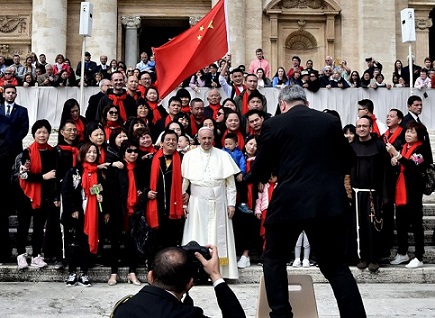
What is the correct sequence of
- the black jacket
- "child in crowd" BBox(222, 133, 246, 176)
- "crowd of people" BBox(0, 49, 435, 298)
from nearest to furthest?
1. the black jacket
2. "crowd of people" BBox(0, 49, 435, 298)
3. "child in crowd" BBox(222, 133, 246, 176)

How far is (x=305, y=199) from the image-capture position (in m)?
4.04

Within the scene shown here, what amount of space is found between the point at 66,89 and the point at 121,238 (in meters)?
9.37

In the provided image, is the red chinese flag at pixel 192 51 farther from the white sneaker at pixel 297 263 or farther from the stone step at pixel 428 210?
the stone step at pixel 428 210

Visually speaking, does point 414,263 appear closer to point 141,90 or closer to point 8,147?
point 8,147

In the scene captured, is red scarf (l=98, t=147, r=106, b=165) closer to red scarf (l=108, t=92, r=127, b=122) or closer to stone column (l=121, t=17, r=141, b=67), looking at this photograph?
red scarf (l=108, t=92, r=127, b=122)

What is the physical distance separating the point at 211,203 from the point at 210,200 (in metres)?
0.04

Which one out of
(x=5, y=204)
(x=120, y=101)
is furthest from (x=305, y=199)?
(x=120, y=101)

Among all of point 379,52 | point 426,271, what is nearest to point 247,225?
point 426,271

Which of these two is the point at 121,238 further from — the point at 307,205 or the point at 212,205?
the point at 307,205

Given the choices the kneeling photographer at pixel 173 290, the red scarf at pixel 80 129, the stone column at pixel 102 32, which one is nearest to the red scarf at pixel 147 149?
the red scarf at pixel 80 129

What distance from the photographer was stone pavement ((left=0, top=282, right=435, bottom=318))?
5.63 meters

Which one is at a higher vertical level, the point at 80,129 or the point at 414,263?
the point at 80,129

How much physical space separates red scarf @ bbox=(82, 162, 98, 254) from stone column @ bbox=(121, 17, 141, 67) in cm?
1666


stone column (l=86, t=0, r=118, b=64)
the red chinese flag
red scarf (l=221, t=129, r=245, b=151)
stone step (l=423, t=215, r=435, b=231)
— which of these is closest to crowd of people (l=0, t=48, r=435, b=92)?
the red chinese flag
